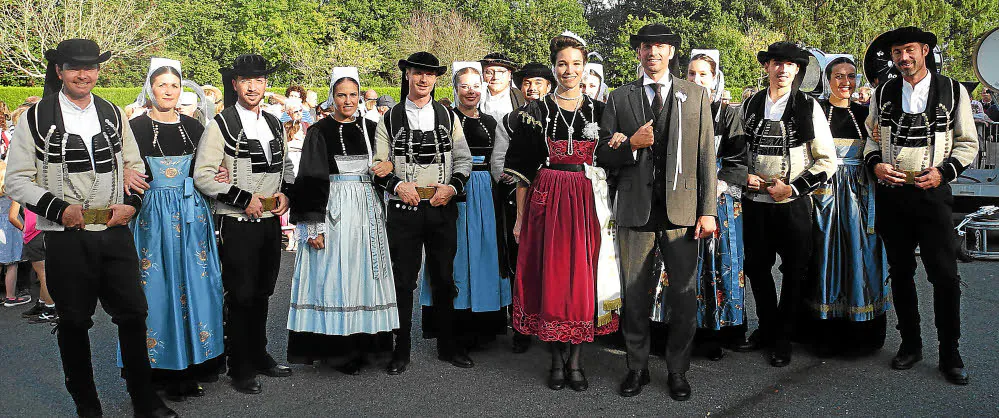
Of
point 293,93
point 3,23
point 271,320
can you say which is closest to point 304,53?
point 3,23

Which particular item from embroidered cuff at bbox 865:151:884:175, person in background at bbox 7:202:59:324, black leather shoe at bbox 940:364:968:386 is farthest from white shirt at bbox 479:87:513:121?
person in background at bbox 7:202:59:324

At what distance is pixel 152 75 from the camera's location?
13.9 ft

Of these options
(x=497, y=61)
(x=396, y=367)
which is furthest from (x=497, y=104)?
(x=396, y=367)

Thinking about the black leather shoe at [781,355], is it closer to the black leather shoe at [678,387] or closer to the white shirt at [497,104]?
the black leather shoe at [678,387]

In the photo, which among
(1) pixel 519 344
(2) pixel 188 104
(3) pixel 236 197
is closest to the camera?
(3) pixel 236 197

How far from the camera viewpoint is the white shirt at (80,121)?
3.78 meters

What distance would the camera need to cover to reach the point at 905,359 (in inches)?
184

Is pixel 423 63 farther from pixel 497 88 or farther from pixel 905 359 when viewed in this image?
pixel 905 359

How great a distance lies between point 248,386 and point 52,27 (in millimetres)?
26897

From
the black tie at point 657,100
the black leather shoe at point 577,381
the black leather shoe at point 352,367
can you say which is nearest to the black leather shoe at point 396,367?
the black leather shoe at point 352,367

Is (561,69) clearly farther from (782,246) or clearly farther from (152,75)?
(152,75)

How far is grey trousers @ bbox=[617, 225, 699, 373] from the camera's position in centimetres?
423

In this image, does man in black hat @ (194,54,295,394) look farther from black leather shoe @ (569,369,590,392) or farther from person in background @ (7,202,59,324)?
person in background @ (7,202,59,324)

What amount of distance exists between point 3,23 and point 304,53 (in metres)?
11.7
